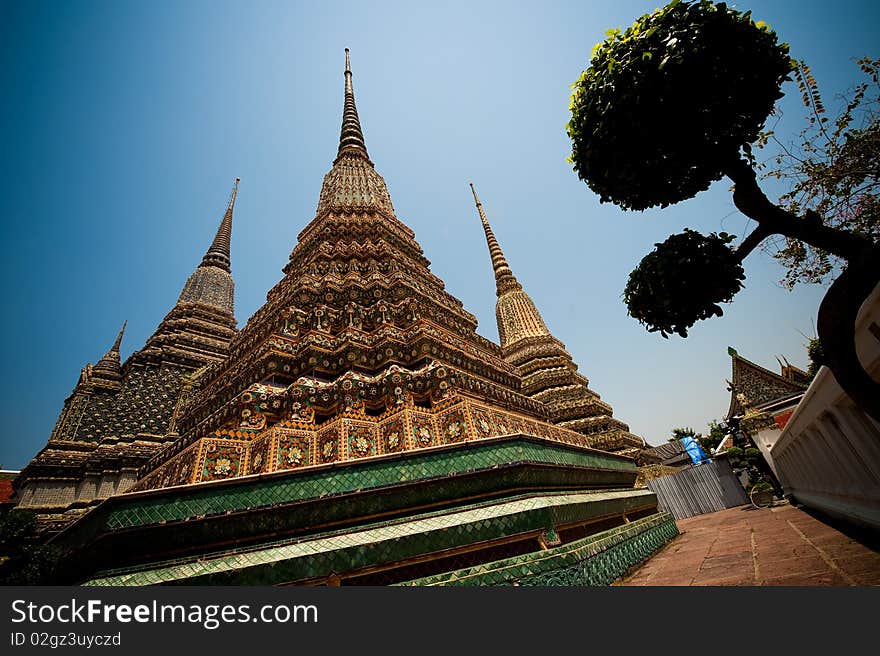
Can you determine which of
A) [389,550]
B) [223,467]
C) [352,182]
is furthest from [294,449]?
[352,182]

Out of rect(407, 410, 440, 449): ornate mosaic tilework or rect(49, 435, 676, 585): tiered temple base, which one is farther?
rect(407, 410, 440, 449): ornate mosaic tilework

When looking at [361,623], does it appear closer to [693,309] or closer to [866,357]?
[693,309]

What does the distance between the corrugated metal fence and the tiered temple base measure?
14.4 m

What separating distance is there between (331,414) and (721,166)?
532 centimetres

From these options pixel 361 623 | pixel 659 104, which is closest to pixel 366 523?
pixel 361 623

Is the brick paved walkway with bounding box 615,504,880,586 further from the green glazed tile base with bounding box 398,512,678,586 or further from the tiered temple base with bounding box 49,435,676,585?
the tiered temple base with bounding box 49,435,676,585

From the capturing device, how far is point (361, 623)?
2.03 meters

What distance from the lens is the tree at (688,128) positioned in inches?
109

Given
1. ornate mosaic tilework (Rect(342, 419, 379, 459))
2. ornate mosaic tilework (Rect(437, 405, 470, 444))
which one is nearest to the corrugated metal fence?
ornate mosaic tilework (Rect(437, 405, 470, 444))

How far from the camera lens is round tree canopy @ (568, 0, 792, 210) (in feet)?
9.12

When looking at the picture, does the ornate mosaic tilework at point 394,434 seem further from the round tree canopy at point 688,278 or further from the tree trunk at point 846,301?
the tree trunk at point 846,301

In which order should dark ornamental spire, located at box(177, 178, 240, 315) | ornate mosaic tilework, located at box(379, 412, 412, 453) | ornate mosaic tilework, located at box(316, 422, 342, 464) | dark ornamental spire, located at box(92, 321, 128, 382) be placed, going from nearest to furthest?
ornate mosaic tilework, located at box(316, 422, 342, 464), ornate mosaic tilework, located at box(379, 412, 412, 453), dark ornamental spire, located at box(92, 321, 128, 382), dark ornamental spire, located at box(177, 178, 240, 315)

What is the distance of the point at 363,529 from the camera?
361cm

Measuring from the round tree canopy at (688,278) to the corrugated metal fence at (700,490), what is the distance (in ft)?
52.7
